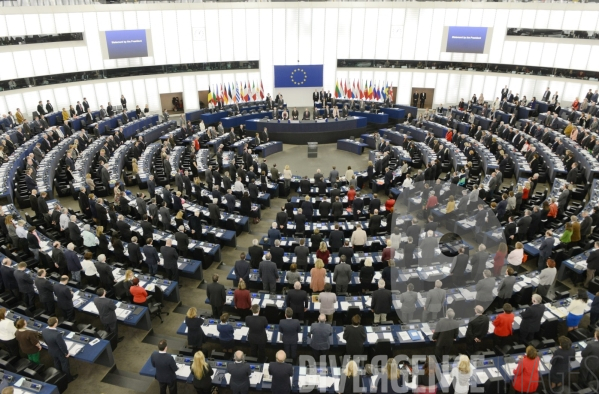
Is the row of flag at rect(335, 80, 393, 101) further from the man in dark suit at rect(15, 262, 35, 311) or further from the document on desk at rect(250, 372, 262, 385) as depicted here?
the document on desk at rect(250, 372, 262, 385)

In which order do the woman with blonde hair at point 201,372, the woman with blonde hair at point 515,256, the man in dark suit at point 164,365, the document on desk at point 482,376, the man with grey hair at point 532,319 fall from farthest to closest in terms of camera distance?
the woman with blonde hair at point 515,256, the man with grey hair at point 532,319, the document on desk at point 482,376, the man in dark suit at point 164,365, the woman with blonde hair at point 201,372

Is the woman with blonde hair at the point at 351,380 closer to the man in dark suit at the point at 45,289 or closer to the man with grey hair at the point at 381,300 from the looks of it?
the man with grey hair at the point at 381,300

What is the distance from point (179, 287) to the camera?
13.9 metres

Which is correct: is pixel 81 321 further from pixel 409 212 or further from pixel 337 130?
pixel 337 130

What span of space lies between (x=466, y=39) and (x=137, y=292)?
3425 centimetres

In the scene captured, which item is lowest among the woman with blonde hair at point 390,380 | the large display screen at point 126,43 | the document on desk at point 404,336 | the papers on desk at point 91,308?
the document on desk at point 404,336

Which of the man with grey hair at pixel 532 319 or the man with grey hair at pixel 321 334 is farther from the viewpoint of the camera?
the man with grey hair at pixel 532 319

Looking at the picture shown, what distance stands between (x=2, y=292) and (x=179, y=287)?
5065mm

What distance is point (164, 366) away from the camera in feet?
28.5

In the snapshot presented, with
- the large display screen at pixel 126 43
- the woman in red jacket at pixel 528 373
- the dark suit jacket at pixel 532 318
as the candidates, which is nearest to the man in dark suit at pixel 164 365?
the woman in red jacket at pixel 528 373

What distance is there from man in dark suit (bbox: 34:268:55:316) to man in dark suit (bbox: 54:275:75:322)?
1.34 feet

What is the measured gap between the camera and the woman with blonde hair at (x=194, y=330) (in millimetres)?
9633

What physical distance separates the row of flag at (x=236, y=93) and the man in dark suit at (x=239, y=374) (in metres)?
27.6

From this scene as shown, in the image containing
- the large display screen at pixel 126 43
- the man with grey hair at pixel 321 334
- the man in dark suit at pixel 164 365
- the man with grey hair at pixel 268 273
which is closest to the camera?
the man in dark suit at pixel 164 365
